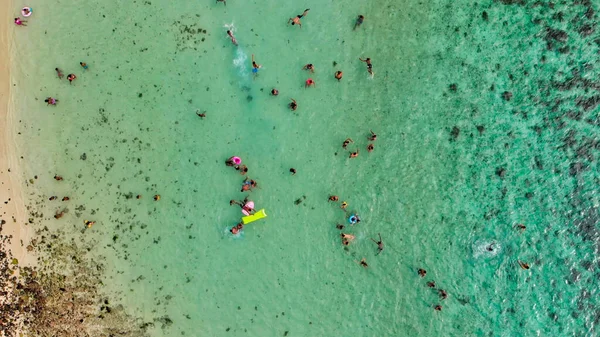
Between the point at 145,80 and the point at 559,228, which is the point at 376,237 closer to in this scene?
the point at 559,228

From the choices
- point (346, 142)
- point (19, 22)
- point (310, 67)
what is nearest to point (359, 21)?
point (310, 67)

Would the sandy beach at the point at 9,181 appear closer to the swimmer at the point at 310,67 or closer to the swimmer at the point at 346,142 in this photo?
the swimmer at the point at 310,67

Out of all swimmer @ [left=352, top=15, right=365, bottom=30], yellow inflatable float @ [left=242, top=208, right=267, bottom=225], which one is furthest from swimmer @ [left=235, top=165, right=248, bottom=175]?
swimmer @ [left=352, top=15, right=365, bottom=30]

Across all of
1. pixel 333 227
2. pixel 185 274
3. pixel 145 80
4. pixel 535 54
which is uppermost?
pixel 535 54

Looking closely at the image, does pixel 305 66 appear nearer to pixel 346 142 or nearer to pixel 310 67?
pixel 310 67

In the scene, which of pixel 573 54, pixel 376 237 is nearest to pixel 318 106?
pixel 376 237

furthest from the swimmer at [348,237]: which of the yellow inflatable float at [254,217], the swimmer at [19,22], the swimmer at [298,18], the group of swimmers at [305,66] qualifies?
the swimmer at [19,22]
